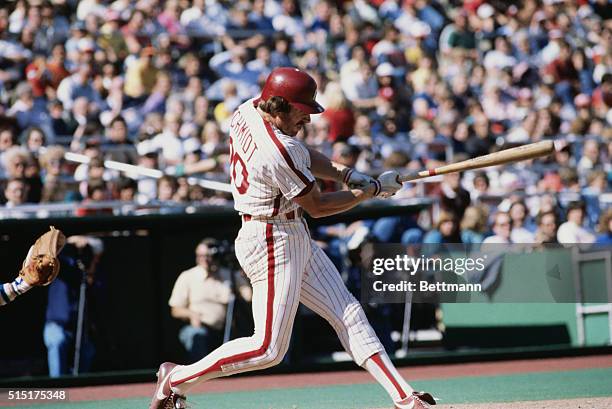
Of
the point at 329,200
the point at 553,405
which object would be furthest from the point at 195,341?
the point at 329,200

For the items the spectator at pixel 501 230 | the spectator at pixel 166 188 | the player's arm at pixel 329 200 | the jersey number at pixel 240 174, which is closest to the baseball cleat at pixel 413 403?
the player's arm at pixel 329 200

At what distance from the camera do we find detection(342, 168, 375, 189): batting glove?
5457 millimetres

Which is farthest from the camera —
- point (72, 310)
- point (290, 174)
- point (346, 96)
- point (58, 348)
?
point (346, 96)

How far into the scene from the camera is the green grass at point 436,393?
692cm

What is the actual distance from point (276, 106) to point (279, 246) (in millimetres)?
694

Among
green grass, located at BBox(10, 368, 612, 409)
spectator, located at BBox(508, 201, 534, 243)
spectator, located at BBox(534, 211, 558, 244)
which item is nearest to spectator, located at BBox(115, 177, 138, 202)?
green grass, located at BBox(10, 368, 612, 409)

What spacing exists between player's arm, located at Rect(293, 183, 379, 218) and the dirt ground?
1659mm

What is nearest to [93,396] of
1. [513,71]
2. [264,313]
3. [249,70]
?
[264,313]

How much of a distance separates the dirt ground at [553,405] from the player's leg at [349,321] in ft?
3.83

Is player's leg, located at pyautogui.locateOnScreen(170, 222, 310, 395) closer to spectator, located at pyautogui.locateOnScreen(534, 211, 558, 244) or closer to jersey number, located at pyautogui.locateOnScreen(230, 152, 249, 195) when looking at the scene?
jersey number, located at pyautogui.locateOnScreen(230, 152, 249, 195)

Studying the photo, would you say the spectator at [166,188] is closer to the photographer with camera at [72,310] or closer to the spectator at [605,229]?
the photographer with camera at [72,310]

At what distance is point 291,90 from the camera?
5.18 metres

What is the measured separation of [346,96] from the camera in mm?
13109

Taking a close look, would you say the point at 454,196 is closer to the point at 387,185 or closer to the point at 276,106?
the point at 387,185
